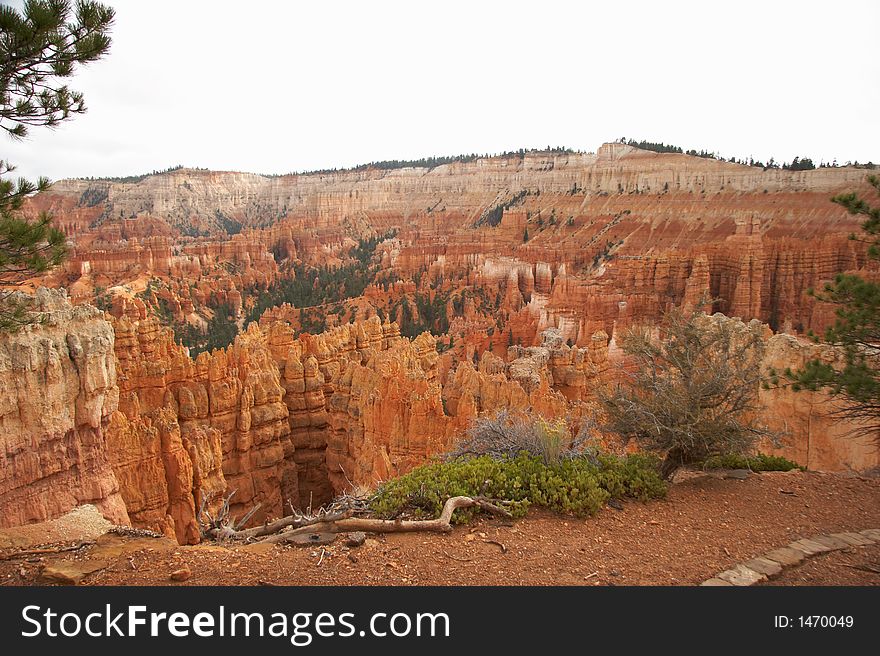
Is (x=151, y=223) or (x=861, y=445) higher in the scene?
(x=151, y=223)

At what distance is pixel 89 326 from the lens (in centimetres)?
1034

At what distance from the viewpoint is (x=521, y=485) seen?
253 inches

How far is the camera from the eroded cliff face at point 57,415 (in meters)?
8.82

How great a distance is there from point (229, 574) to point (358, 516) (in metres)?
1.52

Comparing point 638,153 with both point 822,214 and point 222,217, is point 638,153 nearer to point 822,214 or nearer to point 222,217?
point 822,214

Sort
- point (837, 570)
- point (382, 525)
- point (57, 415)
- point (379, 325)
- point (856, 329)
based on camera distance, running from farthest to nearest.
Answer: point (379, 325) < point (57, 415) < point (856, 329) < point (382, 525) < point (837, 570)

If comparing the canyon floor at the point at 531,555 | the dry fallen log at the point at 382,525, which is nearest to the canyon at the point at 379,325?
the dry fallen log at the point at 382,525

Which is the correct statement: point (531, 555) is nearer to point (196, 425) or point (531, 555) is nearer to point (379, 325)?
point (196, 425)

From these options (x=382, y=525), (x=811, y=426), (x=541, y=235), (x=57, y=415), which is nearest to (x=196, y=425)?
(x=57, y=415)

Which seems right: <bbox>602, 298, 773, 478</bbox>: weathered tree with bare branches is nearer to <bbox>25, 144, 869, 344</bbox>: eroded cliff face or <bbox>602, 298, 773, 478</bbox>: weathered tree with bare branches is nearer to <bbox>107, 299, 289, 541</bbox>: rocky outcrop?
<bbox>25, 144, 869, 344</bbox>: eroded cliff face

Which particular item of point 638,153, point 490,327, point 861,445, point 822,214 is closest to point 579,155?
point 638,153

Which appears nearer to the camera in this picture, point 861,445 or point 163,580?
point 163,580

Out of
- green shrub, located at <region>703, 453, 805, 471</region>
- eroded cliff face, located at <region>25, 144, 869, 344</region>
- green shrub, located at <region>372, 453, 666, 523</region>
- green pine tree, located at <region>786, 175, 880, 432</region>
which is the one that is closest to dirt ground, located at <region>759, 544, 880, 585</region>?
green pine tree, located at <region>786, 175, 880, 432</region>

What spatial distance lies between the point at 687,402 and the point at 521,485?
2547 mm
